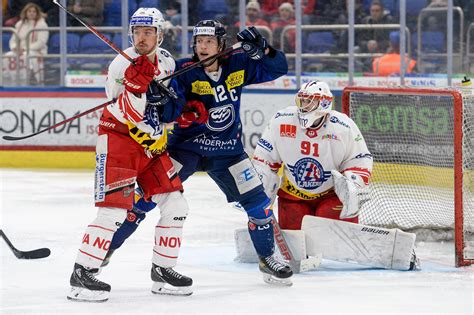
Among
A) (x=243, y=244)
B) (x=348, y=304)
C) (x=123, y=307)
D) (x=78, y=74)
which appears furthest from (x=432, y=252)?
(x=78, y=74)

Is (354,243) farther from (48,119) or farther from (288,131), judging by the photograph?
(48,119)

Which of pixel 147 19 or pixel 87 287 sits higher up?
pixel 147 19

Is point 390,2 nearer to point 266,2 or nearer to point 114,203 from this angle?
point 266,2

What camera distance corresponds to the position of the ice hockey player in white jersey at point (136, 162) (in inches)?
174

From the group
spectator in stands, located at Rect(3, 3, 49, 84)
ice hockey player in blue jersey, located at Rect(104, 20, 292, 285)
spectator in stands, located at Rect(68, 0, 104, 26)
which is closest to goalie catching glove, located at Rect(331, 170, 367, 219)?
ice hockey player in blue jersey, located at Rect(104, 20, 292, 285)

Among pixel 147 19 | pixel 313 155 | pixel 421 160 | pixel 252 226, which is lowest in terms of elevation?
pixel 252 226

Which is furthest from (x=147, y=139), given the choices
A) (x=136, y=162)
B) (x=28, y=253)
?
(x=28, y=253)

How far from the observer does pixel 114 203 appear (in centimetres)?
441

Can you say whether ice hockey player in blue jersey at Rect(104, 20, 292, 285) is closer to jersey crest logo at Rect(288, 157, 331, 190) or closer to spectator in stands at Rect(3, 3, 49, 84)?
jersey crest logo at Rect(288, 157, 331, 190)

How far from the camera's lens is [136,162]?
450 centimetres

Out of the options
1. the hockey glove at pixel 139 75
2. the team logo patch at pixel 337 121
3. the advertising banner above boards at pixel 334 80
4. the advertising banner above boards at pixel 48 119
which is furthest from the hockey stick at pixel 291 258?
the advertising banner above boards at pixel 48 119

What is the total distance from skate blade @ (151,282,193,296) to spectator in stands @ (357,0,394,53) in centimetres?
500

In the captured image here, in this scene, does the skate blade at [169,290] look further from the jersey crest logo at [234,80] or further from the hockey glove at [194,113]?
the jersey crest logo at [234,80]

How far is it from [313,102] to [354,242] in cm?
64
